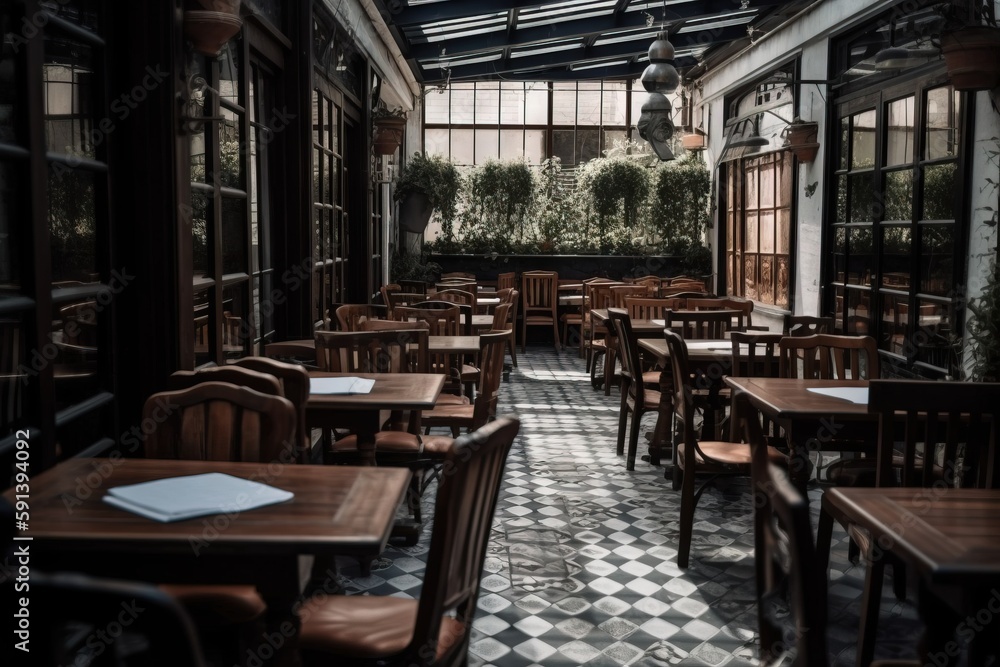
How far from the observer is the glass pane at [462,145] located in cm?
1480

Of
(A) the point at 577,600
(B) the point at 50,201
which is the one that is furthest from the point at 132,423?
(A) the point at 577,600

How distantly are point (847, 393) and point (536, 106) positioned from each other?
11.7 meters

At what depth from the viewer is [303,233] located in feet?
19.7

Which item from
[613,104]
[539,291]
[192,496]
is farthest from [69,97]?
[613,104]

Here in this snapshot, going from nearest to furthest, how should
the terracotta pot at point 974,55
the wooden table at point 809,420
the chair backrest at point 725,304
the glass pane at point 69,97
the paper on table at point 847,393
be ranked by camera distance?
the glass pane at point 69,97
the wooden table at point 809,420
the paper on table at point 847,393
the terracotta pot at point 974,55
the chair backrest at point 725,304

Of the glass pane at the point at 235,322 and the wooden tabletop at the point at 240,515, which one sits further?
the glass pane at the point at 235,322

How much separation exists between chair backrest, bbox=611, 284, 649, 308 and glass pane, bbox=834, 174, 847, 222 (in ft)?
5.88

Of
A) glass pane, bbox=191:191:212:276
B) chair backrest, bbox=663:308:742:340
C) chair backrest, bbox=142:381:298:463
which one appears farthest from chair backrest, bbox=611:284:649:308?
chair backrest, bbox=142:381:298:463

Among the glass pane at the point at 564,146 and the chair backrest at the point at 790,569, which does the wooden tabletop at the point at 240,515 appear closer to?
the chair backrest at the point at 790,569

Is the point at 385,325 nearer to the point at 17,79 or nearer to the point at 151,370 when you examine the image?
the point at 151,370

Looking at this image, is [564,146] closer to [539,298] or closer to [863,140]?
[539,298]

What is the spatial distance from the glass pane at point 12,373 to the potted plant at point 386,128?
21.3 ft

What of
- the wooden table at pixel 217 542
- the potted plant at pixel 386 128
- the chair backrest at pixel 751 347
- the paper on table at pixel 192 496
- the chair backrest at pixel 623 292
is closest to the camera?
the wooden table at pixel 217 542

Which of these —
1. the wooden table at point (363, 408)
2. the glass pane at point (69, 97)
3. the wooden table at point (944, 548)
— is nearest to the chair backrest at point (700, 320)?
the wooden table at point (363, 408)
